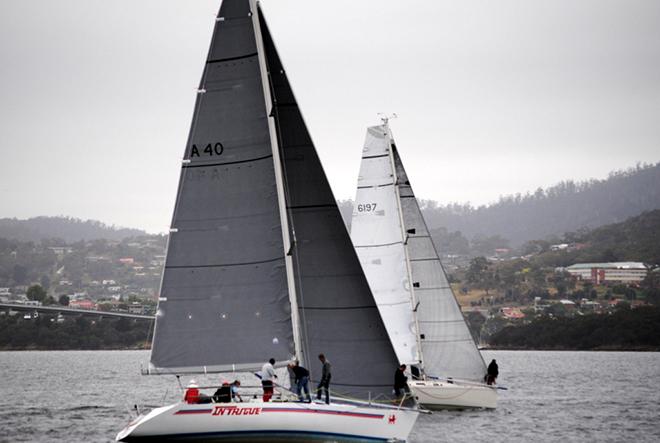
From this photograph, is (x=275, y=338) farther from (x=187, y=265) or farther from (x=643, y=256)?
(x=643, y=256)

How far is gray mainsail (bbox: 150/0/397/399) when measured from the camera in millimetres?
21453

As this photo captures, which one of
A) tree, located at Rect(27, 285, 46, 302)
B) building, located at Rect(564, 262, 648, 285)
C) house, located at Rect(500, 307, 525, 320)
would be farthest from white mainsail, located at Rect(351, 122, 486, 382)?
building, located at Rect(564, 262, 648, 285)

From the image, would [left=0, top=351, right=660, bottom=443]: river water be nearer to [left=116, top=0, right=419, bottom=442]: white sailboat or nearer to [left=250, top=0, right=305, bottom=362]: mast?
[left=116, top=0, right=419, bottom=442]: white sailboat

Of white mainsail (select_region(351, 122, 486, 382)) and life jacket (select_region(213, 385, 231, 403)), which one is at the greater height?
white mainsail (select_region(351, 122, 486, 382))

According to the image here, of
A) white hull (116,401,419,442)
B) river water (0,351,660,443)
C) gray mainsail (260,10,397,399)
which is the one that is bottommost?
river water (0,351,660,443)

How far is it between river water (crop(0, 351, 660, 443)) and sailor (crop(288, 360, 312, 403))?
7133 mm

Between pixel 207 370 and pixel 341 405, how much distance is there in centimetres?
282

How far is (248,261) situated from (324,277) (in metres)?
1.88

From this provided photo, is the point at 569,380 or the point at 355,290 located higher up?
the point at 355,290

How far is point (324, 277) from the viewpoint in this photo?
74.3 ft

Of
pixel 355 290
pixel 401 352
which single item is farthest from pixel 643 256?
pixel 355 290

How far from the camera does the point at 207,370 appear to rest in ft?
69.3

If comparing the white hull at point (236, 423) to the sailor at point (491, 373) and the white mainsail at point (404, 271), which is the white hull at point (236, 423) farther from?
the sailor at point (491, 373)

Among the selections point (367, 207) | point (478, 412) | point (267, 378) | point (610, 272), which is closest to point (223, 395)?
point (267, 378)
